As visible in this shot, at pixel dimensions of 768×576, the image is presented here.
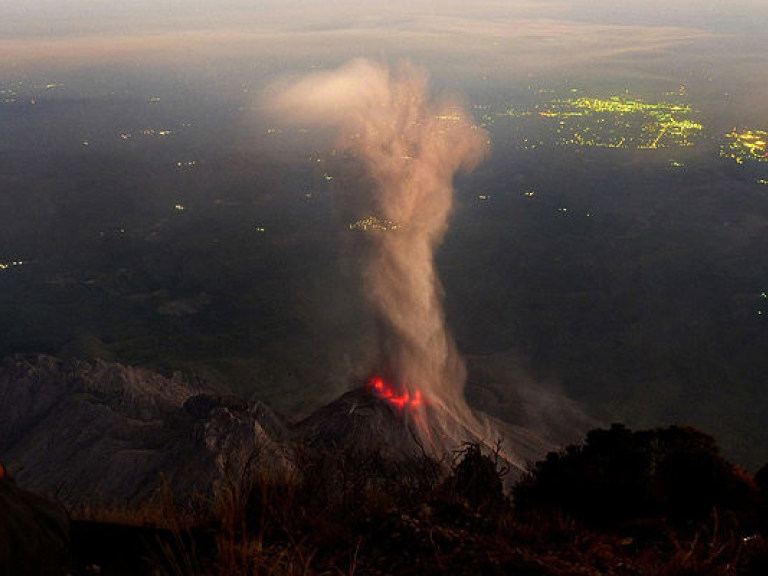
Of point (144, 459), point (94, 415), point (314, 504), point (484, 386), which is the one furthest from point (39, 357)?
point (314, 504)

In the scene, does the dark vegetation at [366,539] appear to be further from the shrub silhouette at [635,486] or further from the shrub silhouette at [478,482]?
the shrub silhouette at [635,486]

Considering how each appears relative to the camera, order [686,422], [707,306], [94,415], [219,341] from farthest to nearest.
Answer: [707,306]
[219,341]
[686,422]
[94,415]

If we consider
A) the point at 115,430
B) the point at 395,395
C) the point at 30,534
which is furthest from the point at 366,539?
the point at 115,430

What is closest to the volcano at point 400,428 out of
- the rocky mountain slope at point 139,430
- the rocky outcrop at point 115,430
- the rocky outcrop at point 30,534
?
the rocky mountain slope at point 139,430

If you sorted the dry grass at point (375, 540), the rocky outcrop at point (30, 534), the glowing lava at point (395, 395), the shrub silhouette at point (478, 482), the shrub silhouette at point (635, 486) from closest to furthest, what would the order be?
the rocky outcrop at point (30, 534) → the dry grass at point (375, 540) → the shrub silhouette at point (478, 482) → the shrub silhouette at point (635, 486) → the glowing lava at point (395, 395)

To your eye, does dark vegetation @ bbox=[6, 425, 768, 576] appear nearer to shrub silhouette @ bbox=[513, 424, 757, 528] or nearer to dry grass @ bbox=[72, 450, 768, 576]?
dry grass @ bbox=[72, 450, 768, 576]

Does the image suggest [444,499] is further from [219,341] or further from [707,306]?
[707,306]
